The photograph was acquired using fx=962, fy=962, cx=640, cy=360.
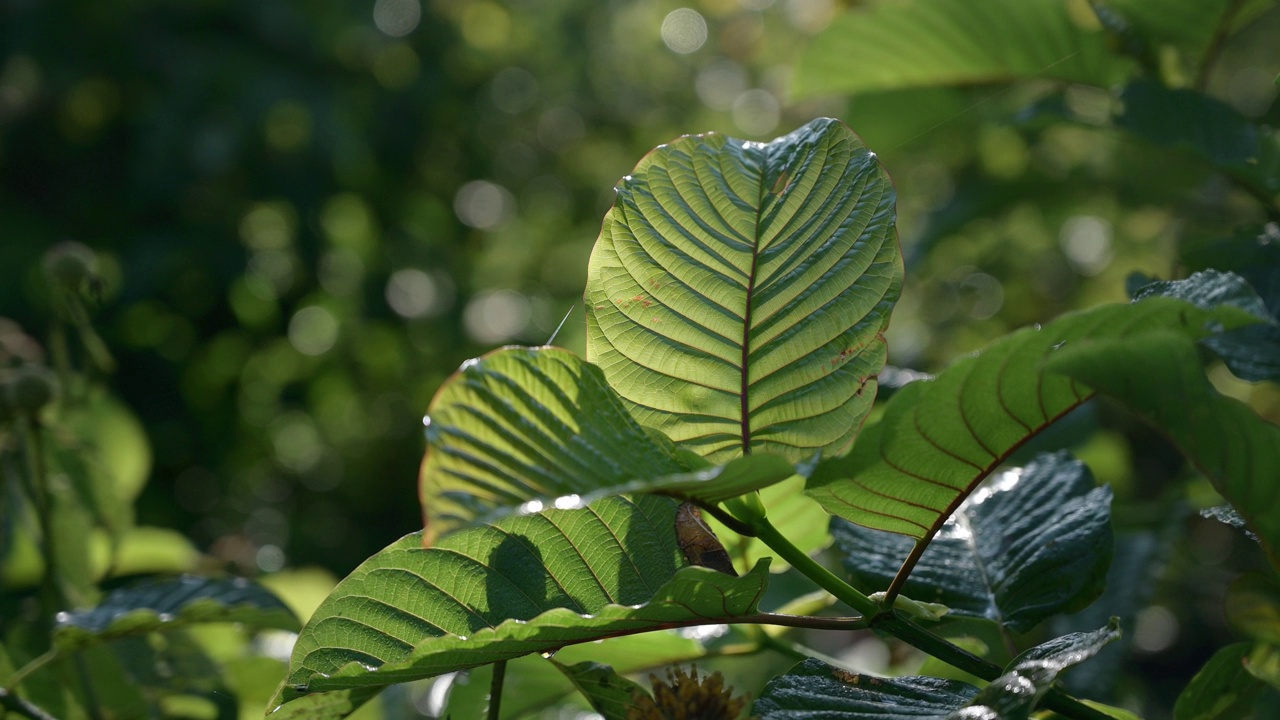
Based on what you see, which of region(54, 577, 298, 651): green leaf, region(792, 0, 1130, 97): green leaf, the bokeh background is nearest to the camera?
region(54, 577, 298, 651): green leaf

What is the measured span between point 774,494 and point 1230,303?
24 cm

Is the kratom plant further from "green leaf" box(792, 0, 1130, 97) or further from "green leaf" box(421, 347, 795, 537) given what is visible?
"green leaf" box(792, 0, 1130, 97)

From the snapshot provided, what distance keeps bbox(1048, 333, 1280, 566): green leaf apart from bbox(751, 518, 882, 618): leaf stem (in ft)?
0.44

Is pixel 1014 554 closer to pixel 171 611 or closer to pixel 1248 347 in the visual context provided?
pixel 1248 347

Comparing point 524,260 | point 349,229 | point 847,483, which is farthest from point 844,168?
point 524,260

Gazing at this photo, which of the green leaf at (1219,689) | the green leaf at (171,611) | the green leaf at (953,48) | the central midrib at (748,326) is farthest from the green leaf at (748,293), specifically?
the green leaf at (953,48)

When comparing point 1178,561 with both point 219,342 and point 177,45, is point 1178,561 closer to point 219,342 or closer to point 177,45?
point 219,342

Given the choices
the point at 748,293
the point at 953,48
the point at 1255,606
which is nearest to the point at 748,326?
the point at 748,293

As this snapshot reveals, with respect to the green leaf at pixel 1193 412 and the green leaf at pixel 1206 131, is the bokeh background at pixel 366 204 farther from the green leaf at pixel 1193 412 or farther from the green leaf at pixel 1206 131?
the green leaf at pixel 1193 412

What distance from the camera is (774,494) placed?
0.50 metres

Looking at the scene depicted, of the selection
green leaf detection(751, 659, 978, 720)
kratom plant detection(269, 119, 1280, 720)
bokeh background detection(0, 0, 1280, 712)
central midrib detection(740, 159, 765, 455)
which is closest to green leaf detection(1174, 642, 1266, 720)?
kratom plant detection(269, 119, 1280, 720)

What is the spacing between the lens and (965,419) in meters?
0.36

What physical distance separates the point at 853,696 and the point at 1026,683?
0.07 m

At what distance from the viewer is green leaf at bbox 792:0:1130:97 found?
794 mm
